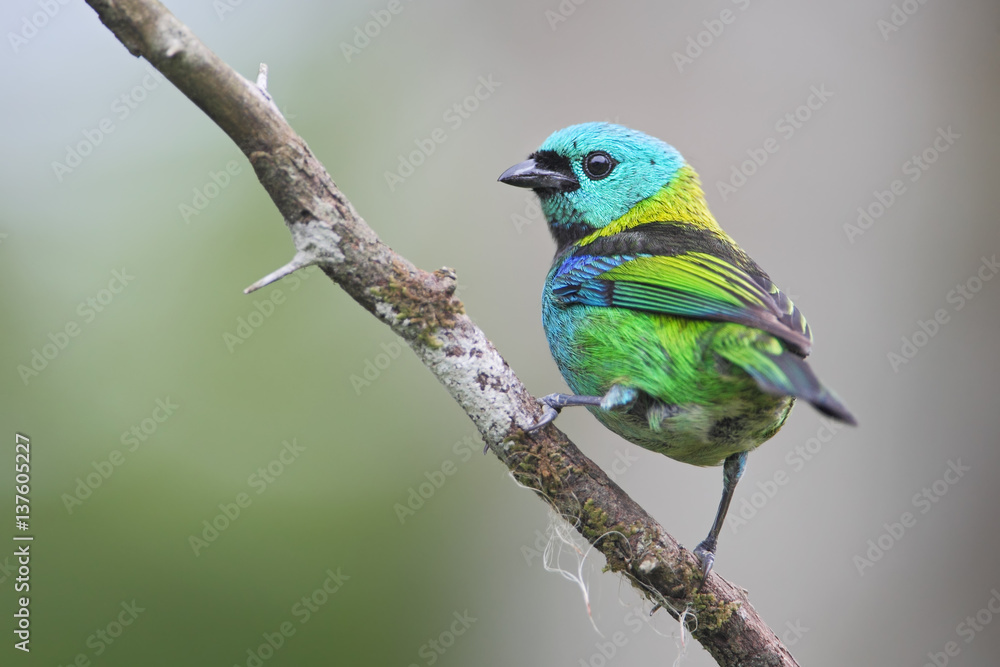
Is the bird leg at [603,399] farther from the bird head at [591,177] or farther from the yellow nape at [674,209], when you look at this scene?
the bird head at [591,177]

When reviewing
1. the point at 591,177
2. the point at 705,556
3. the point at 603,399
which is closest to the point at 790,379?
the point at 603,399

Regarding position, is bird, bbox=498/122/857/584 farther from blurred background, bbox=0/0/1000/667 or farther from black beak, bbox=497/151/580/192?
blurred background, bbox=0/0/1000/667

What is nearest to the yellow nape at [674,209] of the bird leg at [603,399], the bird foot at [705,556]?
the bird leg at [603,399]

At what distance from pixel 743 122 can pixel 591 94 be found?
1070mm

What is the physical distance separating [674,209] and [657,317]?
93 cm

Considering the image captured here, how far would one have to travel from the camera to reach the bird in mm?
2672

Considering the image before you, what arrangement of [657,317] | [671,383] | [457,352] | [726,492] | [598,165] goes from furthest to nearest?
[598,165], [726,492], [657,317], [671,383], [457,352]

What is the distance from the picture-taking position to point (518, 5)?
6.02 metres

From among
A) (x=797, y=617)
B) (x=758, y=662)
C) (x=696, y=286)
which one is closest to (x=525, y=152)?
(x=696, y=286)

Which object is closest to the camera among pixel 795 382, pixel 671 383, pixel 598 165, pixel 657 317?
pixel 795 382

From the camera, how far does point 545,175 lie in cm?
363

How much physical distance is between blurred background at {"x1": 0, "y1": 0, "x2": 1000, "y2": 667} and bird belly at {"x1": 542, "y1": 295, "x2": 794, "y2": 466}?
2004 millimetres

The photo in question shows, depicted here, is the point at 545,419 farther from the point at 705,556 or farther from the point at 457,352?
the point at 705,556

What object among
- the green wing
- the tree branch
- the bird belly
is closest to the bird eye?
the green wing
